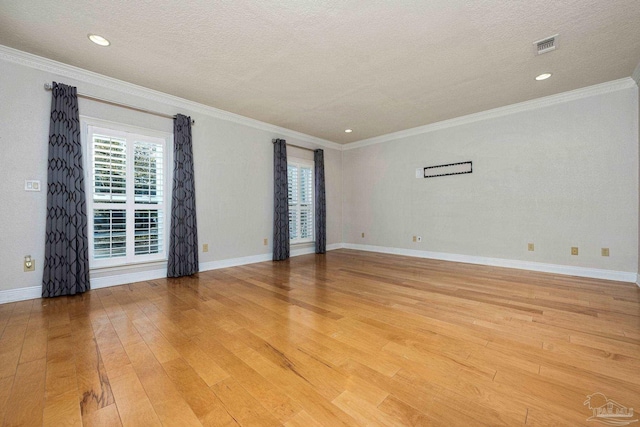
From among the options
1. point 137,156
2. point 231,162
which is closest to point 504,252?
point 231,162

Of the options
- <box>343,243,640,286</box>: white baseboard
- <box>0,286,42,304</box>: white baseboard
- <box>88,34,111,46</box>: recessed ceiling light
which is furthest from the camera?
<box>343,243,640,286</box>: white baseboard

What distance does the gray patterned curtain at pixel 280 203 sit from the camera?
5.11 metres

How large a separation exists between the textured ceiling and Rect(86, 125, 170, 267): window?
805mm

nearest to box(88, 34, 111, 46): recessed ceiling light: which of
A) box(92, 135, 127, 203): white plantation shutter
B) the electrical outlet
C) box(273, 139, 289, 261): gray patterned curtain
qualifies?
box(92, 135, 127, 203): white plantation shutter

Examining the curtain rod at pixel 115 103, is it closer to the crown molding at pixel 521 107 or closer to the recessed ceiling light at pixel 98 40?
the recessed ceiling light at pixel 98 40

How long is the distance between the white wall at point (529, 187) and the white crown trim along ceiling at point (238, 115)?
7cm

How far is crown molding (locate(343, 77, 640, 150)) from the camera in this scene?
353 centimetres

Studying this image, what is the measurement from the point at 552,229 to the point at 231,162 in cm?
511

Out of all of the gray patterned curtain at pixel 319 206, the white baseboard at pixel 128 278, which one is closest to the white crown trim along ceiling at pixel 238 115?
the gray patterned curtain at pixel 319 206

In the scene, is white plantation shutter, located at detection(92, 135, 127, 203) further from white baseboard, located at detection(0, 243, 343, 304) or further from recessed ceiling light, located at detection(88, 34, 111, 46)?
recessed ceiling light, located at detection(88, 34, 111, 46)

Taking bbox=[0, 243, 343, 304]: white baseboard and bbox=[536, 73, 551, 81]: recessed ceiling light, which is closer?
bbox=[0, 243, 343, 304]: white baseboard

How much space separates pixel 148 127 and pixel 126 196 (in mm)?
995

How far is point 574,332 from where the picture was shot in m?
2.03

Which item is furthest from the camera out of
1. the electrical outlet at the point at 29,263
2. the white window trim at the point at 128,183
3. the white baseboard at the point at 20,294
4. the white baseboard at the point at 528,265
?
the white baseboard at the point at 528,265
